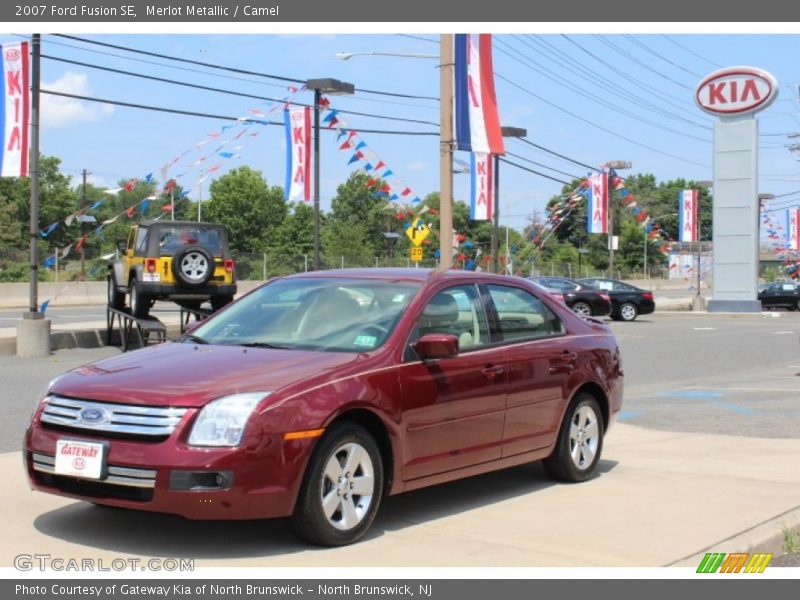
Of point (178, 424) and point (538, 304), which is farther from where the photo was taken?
point (538, 304)

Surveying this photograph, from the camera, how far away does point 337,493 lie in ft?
18.8

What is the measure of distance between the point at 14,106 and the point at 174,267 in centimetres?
383

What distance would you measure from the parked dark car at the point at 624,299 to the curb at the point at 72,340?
63.7 feet

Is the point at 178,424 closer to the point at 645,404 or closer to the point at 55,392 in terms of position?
the point at 55,392

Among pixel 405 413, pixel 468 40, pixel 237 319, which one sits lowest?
pixel 405 413

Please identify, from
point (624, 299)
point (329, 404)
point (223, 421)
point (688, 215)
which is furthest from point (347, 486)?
point (688, 215)

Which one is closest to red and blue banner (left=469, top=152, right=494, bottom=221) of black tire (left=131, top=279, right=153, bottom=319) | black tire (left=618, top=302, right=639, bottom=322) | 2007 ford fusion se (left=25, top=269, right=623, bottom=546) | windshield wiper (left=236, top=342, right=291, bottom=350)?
black tire (left=618, top=302, right=639, bottom=322)

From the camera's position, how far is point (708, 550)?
226 inches

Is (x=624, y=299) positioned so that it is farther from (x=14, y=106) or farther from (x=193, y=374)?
(x=193, y=374)

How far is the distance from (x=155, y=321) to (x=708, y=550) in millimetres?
14001

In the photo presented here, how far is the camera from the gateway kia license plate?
5406 millimetres
